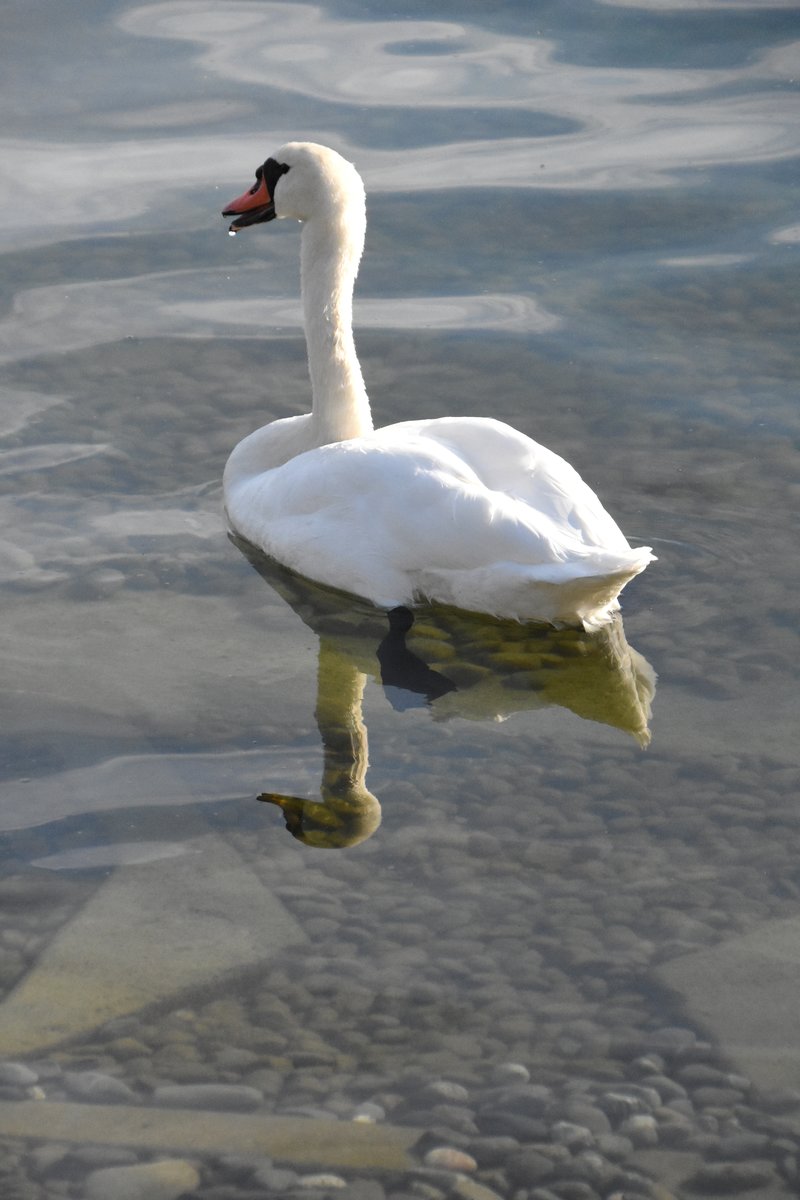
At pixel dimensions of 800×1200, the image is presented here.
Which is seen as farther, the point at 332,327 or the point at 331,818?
the point at 332,327

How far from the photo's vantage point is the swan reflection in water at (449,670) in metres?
6.20

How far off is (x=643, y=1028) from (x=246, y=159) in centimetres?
823

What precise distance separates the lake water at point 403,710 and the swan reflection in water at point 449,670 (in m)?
0.02

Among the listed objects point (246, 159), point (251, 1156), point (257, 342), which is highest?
point (246, 159)

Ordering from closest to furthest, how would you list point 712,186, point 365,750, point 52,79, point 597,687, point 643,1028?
Result: point 643,1028 → point 365,750 → point 597,687 → point 712,186 → point 52,79

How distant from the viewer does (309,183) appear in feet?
25.1

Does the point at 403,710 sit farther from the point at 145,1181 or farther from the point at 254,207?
the point at 254,207

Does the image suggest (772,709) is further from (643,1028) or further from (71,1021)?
(71,1021)

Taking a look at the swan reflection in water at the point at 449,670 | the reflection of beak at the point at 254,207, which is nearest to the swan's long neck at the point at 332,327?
the reflection of beak at the point at 254,207

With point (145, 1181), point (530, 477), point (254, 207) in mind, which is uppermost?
point (254, 207)

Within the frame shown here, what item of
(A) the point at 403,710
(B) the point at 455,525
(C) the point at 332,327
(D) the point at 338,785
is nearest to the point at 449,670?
(A) the point at 403,710

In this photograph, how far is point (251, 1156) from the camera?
4270 mm

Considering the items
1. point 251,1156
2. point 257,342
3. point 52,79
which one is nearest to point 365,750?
point 251,1156

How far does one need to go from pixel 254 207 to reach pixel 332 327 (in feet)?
2.18
